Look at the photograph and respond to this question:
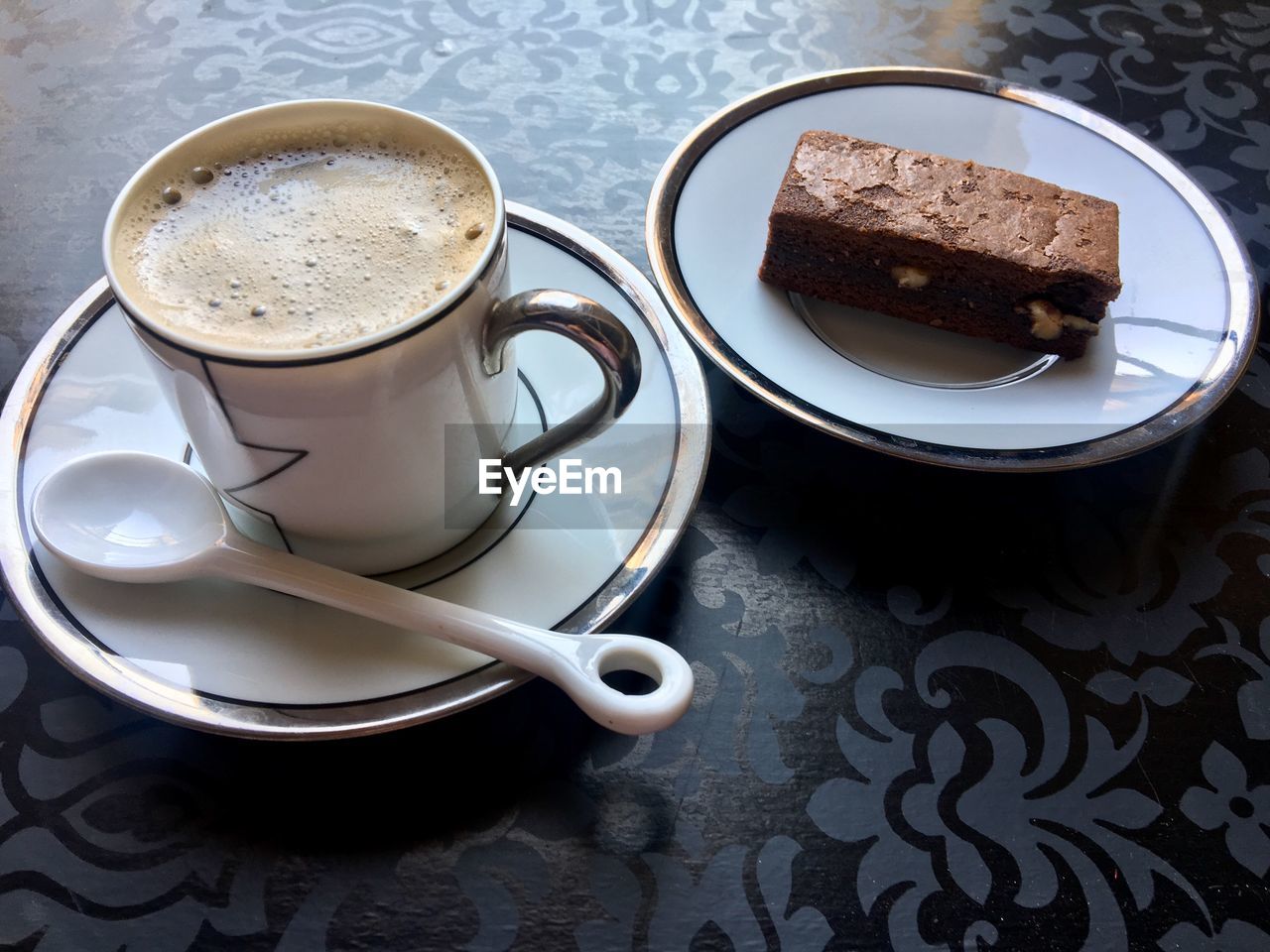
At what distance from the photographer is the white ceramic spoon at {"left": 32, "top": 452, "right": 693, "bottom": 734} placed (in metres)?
0.54

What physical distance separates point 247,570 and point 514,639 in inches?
7.1

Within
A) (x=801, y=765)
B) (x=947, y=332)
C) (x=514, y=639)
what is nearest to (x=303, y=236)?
(x=514, y=639)

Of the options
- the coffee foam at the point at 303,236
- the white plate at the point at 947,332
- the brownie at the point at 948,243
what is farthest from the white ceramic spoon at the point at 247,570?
the brownie at the point at 948,243

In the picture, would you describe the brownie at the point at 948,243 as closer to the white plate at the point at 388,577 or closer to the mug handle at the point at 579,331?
the white plate at the point at 388,577

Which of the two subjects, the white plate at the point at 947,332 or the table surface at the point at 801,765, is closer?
the table surface at the point at 801,765

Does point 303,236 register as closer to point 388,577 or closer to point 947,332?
point 388,577

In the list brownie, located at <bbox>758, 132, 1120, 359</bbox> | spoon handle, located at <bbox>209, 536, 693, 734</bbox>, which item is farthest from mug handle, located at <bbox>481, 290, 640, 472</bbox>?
brownie, located at <bbox>758, 132, 1120, 359</bbox>

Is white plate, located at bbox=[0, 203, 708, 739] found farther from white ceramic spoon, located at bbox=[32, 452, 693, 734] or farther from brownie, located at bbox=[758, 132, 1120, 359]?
brownie, located at bbox=[758, 132, 1120, 359]

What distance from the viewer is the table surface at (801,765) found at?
55 centimetres

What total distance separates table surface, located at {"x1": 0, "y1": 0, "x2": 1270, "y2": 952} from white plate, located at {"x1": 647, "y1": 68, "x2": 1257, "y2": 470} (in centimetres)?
5

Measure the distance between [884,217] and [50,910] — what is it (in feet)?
2.62

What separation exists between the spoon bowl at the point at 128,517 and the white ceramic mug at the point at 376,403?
3 cm

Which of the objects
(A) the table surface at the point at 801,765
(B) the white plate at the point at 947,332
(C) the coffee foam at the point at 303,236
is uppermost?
(C) the coffee foam at the point at 303,236

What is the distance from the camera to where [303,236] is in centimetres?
60
